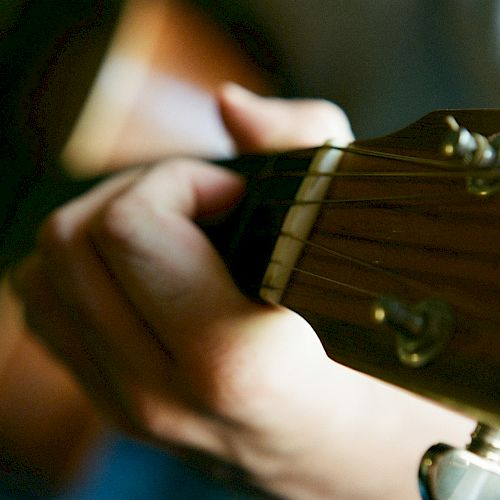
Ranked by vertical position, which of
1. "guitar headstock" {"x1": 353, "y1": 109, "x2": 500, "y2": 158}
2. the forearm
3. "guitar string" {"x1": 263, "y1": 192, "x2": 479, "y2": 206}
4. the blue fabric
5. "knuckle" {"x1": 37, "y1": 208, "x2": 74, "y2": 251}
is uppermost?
"guitar headstock" {"x1": 353, "y1": 109, "x2": 500, "y2": 158}

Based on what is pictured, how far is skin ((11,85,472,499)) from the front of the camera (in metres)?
0.51

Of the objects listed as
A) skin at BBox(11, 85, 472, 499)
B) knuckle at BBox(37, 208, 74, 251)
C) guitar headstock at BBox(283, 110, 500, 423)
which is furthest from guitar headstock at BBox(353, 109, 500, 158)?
knuckle at BBox(37, 208, 74, 251)

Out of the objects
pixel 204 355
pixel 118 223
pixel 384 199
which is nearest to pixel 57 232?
pixel 118 223

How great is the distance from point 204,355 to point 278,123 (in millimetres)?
307

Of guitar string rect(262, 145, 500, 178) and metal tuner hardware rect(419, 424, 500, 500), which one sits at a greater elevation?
guitar string rect(262, 145, 500, 178)

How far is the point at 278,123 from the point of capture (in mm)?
718

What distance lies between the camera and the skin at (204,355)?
512 millimetres

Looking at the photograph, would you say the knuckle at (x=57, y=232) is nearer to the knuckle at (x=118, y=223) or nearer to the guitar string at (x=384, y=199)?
the knuckle at (x=118, y=223)

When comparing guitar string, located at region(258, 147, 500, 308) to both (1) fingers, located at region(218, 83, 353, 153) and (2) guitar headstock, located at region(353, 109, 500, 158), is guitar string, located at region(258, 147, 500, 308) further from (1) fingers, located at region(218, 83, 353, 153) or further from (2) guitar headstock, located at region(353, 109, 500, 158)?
(1) fingers, located at region(218, 83, 353, 153)

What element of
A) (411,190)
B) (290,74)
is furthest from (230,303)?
(290,74)

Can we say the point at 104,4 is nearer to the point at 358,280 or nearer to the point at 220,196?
the point at 220,196

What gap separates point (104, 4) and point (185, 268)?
599 mm

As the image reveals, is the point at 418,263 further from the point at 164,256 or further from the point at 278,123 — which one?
the point at 278,123

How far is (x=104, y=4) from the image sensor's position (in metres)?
0.98
